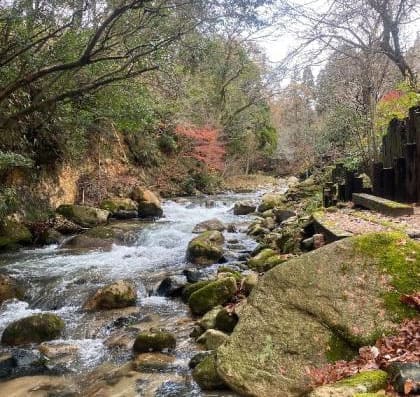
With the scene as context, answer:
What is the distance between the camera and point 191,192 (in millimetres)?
25453

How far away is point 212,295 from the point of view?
7.69m

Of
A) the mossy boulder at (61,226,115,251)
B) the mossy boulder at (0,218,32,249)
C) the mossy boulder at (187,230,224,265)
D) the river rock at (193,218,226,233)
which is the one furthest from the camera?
Result: the river rock at (193,218,226,233)

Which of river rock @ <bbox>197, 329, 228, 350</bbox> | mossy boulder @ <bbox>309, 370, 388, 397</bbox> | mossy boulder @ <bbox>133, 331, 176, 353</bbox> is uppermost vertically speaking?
mossy boulder @ <bbox>309, 370, 388, 397</bbox>

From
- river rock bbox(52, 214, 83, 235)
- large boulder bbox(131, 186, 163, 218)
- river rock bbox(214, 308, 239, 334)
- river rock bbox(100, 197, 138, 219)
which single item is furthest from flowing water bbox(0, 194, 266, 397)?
large boulder bbox(131, 186, 163, 218)

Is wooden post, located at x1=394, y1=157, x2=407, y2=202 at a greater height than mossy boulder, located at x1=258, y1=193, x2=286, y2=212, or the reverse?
wooden post, located at x1=394, y1=157, x2=407, y2=202

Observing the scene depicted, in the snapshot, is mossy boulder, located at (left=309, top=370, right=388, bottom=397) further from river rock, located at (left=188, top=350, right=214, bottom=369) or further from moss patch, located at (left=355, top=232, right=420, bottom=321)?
river rock, located at (left=188, top=350, right=214, bottom=369)

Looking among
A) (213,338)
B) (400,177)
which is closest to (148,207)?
(400,177)

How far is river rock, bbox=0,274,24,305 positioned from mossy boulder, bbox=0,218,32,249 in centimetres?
371

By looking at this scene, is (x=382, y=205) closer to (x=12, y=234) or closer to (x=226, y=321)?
(x=226, y=321)

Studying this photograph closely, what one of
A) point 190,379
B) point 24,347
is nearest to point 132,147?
point 24,347

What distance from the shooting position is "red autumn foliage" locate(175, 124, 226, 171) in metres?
26.5

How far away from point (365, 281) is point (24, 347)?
506 centimetres

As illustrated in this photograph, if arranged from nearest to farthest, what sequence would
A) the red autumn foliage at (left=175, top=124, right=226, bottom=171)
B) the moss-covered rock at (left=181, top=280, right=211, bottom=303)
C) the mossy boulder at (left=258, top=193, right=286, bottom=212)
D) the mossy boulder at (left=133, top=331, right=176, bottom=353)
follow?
the mossy boulder at (left=133, top=331, right=176, bottom=353)
the moss-covered rock at (left=181, top=280, right=211, bottom=303)
the mossy boulder at (left=258, top=193, right=286, bottom=212)
the red autumn foliage at (left=175, top=124, right=226, bottom=171)

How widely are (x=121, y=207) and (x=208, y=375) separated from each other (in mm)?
13198
